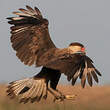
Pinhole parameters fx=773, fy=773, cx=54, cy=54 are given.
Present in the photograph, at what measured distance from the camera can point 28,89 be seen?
1192 centimetres

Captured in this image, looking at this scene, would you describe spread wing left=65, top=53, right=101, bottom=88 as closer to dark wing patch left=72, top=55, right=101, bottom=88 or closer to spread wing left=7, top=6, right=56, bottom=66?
dark wing patch left=72, top=55, right=101, bottom=88

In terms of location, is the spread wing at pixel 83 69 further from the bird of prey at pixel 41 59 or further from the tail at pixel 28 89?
the tail at pixel 28 89

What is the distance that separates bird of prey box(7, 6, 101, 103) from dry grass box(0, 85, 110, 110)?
0.34 m

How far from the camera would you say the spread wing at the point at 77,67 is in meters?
10.9

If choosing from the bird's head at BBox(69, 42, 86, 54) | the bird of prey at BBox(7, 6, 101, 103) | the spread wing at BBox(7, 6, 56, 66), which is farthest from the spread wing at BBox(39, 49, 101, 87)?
the spread wing at BBox(7, 6, 56, 66)

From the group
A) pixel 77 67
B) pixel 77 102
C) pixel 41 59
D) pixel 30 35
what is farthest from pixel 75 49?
pixel 77 102

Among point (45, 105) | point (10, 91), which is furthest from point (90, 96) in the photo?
point (10, 91)

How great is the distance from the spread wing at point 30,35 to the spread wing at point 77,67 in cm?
120

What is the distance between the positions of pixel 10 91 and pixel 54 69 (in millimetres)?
791

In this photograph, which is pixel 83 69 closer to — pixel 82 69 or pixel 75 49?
pixel 82 69

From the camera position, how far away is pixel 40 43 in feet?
41.9

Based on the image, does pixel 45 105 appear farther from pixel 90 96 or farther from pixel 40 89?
pixel 90 96

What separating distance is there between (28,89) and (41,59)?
25.5 inches

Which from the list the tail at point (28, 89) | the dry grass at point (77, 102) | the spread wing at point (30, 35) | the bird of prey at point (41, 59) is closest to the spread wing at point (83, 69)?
the bird of prey at point (41, 59)
